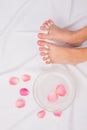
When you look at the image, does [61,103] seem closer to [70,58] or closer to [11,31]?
[70,58]

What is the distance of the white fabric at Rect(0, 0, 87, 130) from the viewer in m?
0.96

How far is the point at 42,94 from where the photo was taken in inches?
39.6

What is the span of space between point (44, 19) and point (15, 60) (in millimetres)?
210

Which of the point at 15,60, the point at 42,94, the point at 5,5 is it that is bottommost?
the point at 42,94

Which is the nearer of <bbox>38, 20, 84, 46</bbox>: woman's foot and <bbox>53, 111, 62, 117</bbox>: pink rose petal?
<bbox>53, 111, 62, 117</bbox>: pink rose petal

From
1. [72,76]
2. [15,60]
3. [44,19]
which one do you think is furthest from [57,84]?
[44,19]

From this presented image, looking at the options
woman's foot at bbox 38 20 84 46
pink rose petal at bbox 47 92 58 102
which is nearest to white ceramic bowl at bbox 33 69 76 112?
pink rose petal at bbox 47 92 58 102

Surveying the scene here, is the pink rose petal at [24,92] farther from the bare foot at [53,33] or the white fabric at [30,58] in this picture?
the bare foot at [53,33]

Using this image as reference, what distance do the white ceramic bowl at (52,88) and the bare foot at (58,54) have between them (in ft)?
0.14

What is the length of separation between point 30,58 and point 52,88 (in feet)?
0.45

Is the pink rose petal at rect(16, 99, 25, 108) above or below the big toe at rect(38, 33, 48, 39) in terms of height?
below

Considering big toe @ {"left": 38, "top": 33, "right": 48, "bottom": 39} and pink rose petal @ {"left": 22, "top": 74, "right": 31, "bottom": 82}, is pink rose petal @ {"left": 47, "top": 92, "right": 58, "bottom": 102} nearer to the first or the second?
pink rose petal @ {"left": 22, "top": 74, "right": 31, "bottom": 82}

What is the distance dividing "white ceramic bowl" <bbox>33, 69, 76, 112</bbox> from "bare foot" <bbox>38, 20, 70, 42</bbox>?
0.12 metres

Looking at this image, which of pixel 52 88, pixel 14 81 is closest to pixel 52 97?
pixel 52 88
